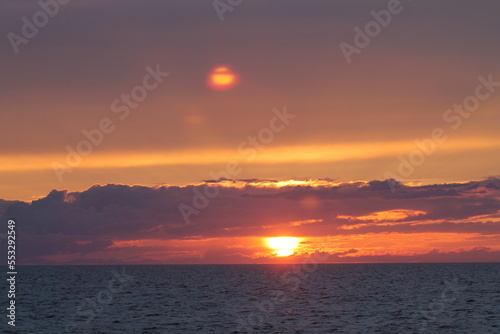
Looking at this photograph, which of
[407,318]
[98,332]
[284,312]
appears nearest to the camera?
[98,332]

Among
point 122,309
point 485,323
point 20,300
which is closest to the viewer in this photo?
point 485,323

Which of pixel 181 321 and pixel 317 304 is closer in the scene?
pixel 181 321

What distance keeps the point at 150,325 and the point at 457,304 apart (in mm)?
49357

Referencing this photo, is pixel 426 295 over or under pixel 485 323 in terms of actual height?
over

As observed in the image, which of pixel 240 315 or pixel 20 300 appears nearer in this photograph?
pixel 240 315

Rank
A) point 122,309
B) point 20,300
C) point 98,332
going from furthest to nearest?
point 20,300
point 122,309
point 98,332

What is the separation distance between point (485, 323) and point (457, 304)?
23.3 metres

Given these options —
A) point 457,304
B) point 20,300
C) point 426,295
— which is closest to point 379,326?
point 457,304

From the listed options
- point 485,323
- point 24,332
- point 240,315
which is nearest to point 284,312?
point 240,315

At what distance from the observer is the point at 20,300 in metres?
108

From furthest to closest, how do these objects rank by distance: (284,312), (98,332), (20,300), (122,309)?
1. (20,300)
2. (122,309)
3. (284,312)
4. (98,332)

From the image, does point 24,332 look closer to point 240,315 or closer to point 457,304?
point 240,315

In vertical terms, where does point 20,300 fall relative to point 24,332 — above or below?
above

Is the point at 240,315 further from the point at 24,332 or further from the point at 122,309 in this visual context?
the point at 24,332
